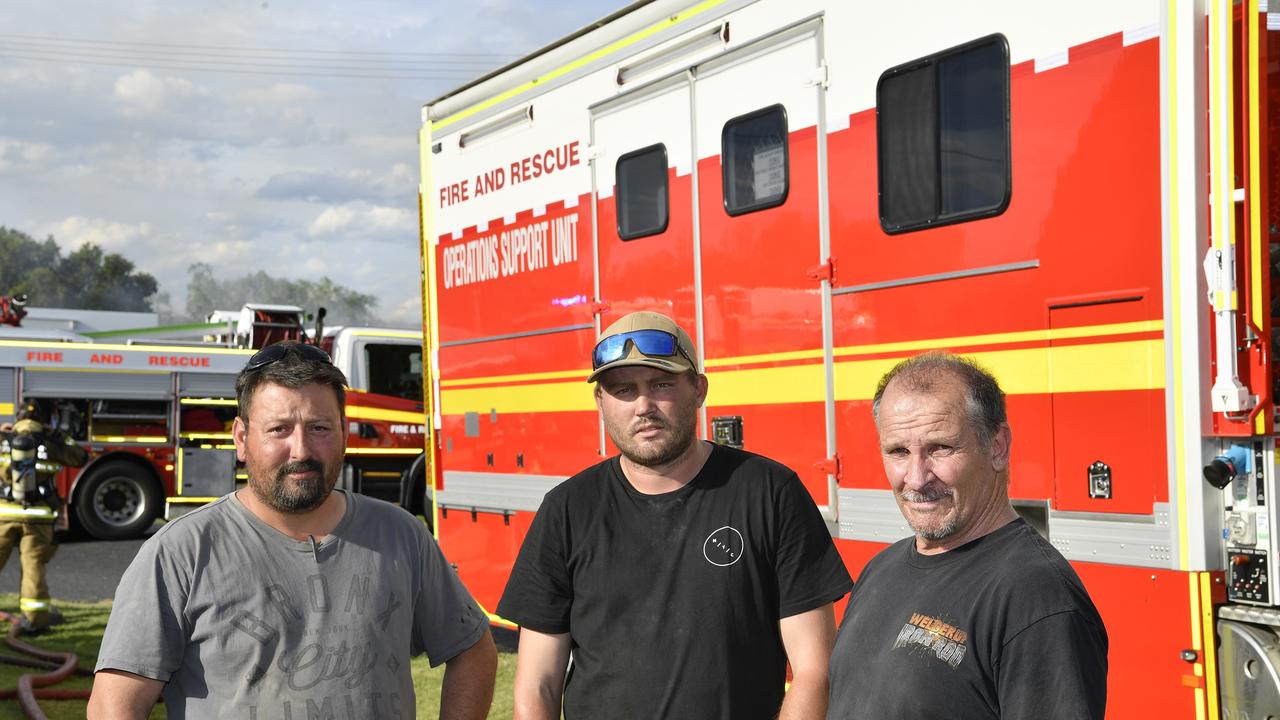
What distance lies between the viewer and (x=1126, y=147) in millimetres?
3992

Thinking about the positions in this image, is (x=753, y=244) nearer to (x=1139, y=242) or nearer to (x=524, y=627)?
(x=1139, y=242)

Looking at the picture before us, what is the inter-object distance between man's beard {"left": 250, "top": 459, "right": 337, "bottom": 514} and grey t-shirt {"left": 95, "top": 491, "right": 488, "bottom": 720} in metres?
0.07

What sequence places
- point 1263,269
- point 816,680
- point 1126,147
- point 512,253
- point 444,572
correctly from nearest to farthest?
point 816,680, point 444,572, point 1263,269, point 1126,147, point 512,253

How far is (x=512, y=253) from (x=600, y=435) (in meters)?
1.42

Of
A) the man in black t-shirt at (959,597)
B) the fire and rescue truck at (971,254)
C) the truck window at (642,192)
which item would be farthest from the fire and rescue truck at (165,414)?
the man in black t-shirt at (959,597)

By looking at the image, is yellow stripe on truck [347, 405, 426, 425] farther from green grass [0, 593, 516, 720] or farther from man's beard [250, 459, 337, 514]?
man's beard [250, 459, 337, 514]

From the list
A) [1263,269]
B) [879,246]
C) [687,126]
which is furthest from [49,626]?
[1263,269]

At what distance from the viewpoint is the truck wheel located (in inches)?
625

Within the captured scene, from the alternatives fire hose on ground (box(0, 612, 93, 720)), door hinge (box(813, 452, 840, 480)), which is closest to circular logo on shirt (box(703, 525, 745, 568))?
door hinge (box(813, 452, 840, 480))

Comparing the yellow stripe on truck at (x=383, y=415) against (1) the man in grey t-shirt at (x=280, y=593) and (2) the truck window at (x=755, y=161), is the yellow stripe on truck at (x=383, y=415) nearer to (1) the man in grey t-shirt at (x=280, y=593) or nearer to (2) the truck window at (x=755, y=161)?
(2) the truck window at (x=755, y=161)

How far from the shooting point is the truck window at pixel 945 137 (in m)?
4.44

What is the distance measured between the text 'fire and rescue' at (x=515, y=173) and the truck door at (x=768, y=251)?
1.16 metres

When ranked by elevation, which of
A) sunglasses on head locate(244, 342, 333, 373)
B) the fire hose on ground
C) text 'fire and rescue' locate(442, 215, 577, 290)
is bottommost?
the fire hose on ground

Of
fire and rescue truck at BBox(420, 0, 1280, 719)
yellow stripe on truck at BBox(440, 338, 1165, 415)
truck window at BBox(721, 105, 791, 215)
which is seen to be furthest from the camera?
truck window at BBox(721, 105, 791, 215)
